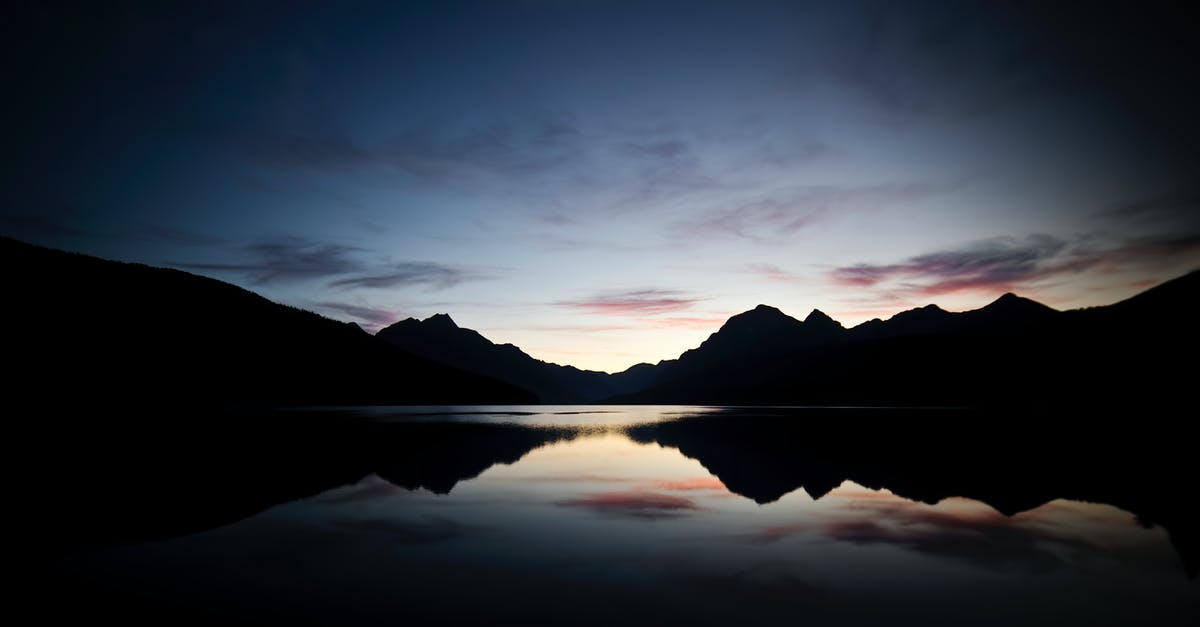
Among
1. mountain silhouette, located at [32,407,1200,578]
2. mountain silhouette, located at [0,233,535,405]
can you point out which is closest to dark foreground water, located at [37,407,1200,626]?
mountain silhouette, located at [32,407,1200,578]

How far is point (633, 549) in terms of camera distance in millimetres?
16422

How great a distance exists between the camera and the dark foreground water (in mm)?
11508

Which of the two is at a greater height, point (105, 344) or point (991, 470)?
point (105, 344)

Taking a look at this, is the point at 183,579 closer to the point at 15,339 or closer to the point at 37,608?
the point at 37,608

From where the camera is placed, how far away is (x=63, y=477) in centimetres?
2589

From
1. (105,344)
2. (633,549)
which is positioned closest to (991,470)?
(633,549)

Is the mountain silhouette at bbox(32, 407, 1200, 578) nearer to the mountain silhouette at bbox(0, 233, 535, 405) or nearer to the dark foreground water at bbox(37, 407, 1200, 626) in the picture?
the dark foreground water at bbox(37, 407, 1200, 626)

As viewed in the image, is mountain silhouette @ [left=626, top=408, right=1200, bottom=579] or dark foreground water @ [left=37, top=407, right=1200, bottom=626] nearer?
dark foreground water @ [left=37, top=407, right=1200, bottom=626]

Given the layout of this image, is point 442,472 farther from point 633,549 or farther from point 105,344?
point 105,344

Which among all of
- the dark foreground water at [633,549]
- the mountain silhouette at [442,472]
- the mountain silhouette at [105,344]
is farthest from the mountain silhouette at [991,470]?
the mountain silhouette at [105,344]

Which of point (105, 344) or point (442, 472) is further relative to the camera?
point (105, 344)

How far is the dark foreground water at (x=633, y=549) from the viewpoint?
11508 millimetres

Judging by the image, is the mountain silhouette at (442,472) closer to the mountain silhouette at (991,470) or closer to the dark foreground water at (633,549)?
the mountain silhouette at (991,470)

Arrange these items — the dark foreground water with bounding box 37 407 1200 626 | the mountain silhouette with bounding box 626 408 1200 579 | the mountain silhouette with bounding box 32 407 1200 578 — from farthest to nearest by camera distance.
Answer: the mountain silhouette with bounding box 626 408 1200 579 < the mountain silhouette with bounding box 32 407 1200 578 < the dark foreground water with bounding box 37 407 1200 626
